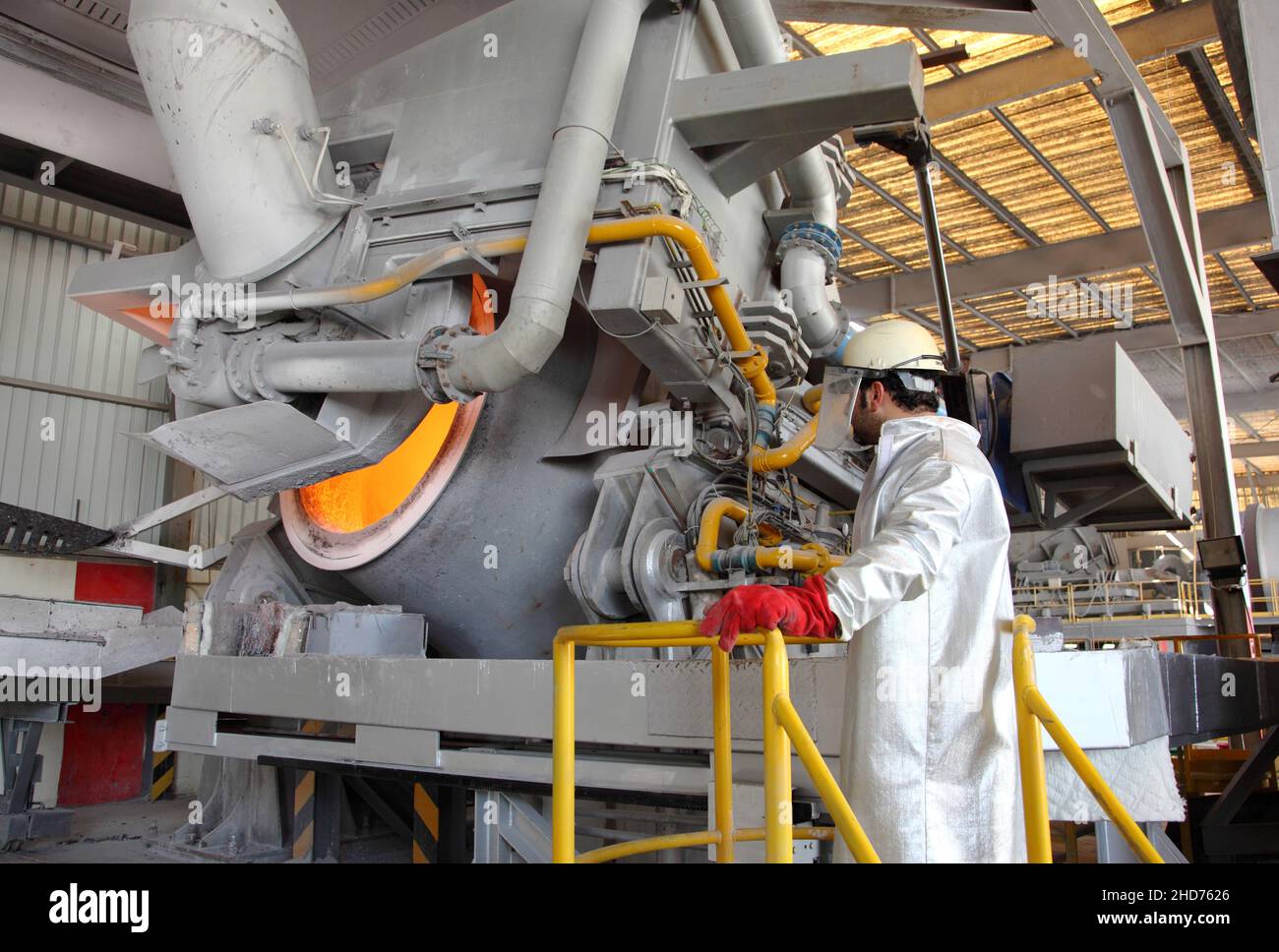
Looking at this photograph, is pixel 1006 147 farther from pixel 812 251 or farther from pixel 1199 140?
pixel 812 251

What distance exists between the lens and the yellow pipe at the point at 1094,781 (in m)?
1.65

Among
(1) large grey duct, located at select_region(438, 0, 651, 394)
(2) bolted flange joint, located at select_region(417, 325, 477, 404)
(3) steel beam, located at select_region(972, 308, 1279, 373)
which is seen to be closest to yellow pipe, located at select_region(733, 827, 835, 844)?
(1) large grey duct, located at select_region(438, 0, 651, 394)

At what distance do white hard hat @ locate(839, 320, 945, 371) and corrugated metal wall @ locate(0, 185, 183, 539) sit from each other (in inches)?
271

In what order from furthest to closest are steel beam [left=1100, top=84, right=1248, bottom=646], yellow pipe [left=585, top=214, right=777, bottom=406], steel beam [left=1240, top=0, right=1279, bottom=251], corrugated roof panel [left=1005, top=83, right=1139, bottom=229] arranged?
corrugated roof panel [left=1005, top=83, right=1139, bottom=229]
steel beam [left=1100, top=84, right=1248, bottom=646]
steel beam [left=1240, top=0, right=1279, bottom=251]
yellow pipe [left=585, top=214, right=777, bottom=406]

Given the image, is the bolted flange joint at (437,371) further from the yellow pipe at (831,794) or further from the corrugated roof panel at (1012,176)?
the corrugated roof panel at (1012,176)

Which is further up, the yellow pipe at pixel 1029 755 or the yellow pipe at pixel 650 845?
the yellow pipe at pixel 1029 755

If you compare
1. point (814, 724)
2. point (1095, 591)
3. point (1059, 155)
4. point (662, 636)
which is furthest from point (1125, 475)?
point (1095, 591)

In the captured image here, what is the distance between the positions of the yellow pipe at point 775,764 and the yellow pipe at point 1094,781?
18.8 inches

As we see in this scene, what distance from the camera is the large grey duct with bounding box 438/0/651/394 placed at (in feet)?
10.5

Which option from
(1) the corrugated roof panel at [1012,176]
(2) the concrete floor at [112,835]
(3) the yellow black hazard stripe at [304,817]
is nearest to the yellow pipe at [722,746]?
(3) the yellow black hazard stripe at [304,817]

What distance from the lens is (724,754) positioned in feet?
7.11

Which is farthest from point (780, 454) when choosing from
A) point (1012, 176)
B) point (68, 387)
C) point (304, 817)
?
point (1012, 176)

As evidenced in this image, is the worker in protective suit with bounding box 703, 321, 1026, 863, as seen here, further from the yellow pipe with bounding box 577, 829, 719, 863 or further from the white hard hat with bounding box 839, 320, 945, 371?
the yellow pipe with bounding box 577, 829, 719, 863

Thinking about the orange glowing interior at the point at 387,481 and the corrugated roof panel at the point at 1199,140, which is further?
the corrugated roof panel at the point at 1199,140
